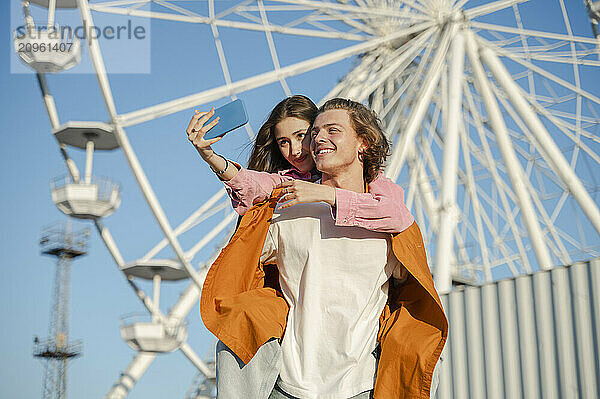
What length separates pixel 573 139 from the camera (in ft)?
47.8

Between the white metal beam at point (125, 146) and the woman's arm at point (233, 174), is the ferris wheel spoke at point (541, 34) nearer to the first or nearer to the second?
the white metal beam at point (125, 146)

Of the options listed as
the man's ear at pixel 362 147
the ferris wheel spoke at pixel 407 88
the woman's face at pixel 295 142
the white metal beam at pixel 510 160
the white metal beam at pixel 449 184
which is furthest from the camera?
the ferris wheel spoke at pixel 407 88

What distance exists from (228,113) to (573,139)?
42.3 feet

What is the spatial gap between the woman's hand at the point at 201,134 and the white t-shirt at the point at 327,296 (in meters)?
0.28

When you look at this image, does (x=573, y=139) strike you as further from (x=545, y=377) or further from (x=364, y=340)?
(x=364, y=340)

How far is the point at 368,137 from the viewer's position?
104 inches

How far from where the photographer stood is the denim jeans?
2381mm

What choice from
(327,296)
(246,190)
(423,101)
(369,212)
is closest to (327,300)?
(327,296)

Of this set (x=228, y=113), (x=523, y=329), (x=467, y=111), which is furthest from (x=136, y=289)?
(x=228, y=113)

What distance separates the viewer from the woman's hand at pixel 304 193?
238cm

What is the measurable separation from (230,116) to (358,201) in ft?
1.57

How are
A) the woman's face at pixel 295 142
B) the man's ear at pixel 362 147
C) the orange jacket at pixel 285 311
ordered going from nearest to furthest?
1. the orange jacket at pixel 285 311
2. the man's ear at pixel 362 147
3. the woman's face at pixel 295 142

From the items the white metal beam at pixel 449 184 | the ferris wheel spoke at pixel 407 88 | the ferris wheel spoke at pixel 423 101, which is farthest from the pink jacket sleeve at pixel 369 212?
the ferris wheel spoke at pixel 407 88

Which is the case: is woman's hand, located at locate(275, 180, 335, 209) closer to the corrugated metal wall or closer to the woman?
the woman
